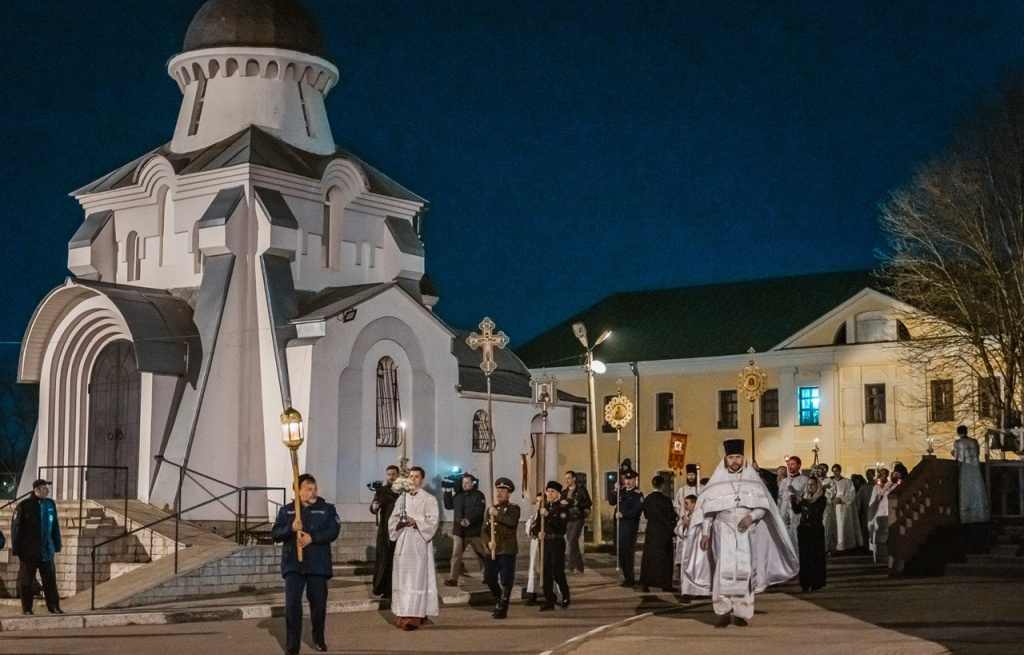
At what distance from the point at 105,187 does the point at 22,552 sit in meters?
13.7

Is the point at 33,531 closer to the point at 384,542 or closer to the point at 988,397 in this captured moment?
the point at 384,542

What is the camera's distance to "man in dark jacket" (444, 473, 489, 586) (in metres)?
21.4

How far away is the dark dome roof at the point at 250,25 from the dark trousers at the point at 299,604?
19190 millimetres

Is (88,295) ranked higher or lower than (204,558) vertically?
higher

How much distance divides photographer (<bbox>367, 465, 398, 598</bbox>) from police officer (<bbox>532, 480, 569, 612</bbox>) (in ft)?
7.25

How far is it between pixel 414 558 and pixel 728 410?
33770mm

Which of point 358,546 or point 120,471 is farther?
point 120,471

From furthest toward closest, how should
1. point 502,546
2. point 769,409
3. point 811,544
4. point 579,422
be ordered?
point 579,422, point 769,409, point 811,544, point 502,546

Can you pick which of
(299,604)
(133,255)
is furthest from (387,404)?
(299,604)

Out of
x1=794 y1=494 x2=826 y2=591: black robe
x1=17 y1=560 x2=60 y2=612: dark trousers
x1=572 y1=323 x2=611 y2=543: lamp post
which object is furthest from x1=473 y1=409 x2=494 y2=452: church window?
x1=17 y1=560 x2=60 y2=612: dark trousers

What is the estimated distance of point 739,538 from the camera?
15.3 metres

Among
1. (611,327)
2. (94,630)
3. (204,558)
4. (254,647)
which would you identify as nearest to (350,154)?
(204,558)

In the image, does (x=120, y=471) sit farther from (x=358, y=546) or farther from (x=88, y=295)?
(x=358, y=546)

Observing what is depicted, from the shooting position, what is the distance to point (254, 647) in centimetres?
1470
